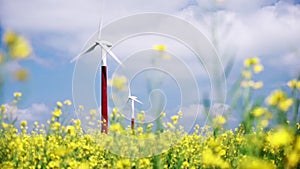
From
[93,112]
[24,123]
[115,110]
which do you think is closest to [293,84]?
[115,110]

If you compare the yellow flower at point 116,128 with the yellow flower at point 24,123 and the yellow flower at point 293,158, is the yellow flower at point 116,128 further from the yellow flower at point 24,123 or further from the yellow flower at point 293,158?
the yellow flower at point 24,123

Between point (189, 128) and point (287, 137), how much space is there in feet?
3.24

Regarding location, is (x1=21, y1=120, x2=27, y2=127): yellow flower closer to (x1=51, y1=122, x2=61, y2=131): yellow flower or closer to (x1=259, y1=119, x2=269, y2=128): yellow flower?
(x1=51, y1=122, x2=61, y2=131): yellow flower

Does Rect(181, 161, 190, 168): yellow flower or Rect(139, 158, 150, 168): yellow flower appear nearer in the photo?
Rect(139, 158, 150, 168): yellow flower

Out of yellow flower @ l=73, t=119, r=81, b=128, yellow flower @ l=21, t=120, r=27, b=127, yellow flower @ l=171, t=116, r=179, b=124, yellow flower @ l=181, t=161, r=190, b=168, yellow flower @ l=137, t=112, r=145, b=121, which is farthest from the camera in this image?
yellow flower @ l=21, t=120, r=27, b=127

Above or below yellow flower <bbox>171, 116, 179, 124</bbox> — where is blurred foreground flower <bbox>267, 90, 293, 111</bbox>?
below

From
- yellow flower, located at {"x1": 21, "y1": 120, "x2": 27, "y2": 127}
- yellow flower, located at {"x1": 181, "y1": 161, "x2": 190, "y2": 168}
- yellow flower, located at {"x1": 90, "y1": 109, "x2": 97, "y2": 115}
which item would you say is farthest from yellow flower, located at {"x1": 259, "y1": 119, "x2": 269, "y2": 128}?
yellow flower, located at {"x1": 21, "y1": 120, "x2": 27, "y2": 127}

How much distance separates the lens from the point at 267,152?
2525mm

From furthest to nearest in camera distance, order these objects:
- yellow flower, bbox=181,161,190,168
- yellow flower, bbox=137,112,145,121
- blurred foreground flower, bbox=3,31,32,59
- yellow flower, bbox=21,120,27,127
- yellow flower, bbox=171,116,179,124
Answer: yellow flower, bbox=21,120,27,127
yellow flower, bbox=181,161,190,168
yellow flower, bbox=171,116,179,124
yellow flower, bbox=137,112,145,121
blurred foreground flower, bbox=3,31,32,59

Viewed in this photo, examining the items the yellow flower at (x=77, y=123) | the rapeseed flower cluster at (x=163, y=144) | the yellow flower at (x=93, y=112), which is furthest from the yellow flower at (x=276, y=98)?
the yellow flower at (x=77, y=123)

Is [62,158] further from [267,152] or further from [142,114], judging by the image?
[267,152]

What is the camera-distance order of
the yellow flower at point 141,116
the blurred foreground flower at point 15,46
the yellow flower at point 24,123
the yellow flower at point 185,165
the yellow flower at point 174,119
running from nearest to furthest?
the blurred foreground flower at point 15,46
the yellow flower at point 141,116
the yellow flower at point 174,119
the yellow flower at point 185,165
the yellow flower at point 24,123

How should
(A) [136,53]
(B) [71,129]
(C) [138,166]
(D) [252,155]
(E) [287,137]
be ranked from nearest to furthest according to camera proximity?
(E) [287,137], (D) [252,155], (C) [138,166], (A) [136,53], (B) [71,129]

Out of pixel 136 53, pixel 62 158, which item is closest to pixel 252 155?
pixel 136 53
